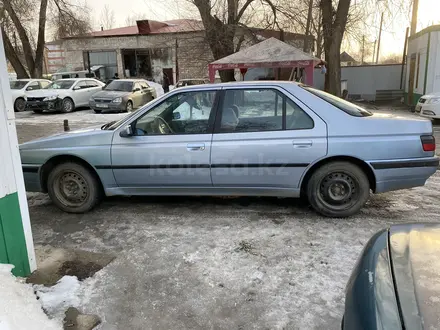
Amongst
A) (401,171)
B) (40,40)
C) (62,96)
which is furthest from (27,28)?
(401,171)

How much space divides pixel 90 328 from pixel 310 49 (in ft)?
68.4

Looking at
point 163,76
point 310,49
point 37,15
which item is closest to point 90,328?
point 310,49

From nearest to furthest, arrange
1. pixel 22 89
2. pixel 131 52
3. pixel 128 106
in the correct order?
pixel 128 106
pixel 22 89
pixel 131 52

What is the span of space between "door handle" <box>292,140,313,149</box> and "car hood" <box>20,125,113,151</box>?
7.16ft

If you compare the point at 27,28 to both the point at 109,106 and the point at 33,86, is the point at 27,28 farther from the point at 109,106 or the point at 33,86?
the point at 109,106

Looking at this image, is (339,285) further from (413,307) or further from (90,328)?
(90,328)

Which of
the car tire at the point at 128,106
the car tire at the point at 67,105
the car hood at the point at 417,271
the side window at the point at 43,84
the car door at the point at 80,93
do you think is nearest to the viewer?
the car hood at the point at 417,271

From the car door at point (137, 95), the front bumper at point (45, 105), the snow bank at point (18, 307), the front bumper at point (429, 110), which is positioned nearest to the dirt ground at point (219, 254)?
the snow bank at point (18, 307)

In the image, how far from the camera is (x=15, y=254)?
324cm

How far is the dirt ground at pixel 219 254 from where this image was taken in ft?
9.60

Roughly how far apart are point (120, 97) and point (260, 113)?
526 inches

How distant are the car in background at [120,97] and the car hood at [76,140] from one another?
480 inches

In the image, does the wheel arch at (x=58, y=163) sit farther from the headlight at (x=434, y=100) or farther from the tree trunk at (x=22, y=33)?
the tree trunk at (x=22, y=33)

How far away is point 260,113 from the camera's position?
177 inches
